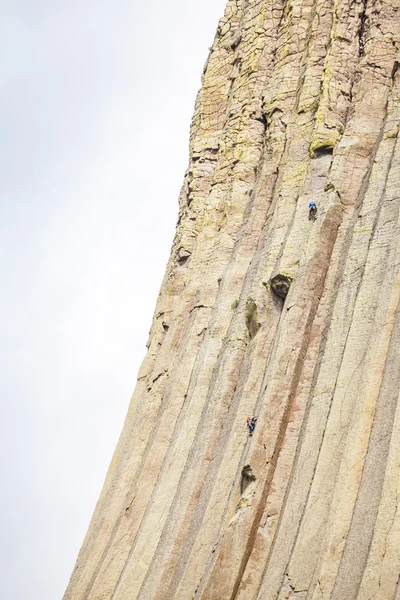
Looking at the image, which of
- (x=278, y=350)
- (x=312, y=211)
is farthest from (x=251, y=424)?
(x=312, y=211)

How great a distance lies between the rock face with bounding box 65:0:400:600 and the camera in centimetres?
2108

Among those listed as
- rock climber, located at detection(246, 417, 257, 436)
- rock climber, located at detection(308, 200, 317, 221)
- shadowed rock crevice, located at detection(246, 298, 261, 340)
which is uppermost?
rock climber, located at detection(308, 200, 317, 221)

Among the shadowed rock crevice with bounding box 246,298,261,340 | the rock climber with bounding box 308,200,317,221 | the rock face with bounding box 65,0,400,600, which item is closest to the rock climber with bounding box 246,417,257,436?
the rock face with bounding box 65,0,400,600

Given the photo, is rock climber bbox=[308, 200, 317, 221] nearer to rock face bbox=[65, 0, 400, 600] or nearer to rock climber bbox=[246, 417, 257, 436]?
rock face bbox=[65, 0, 400, 600]

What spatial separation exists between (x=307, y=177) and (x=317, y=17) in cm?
580

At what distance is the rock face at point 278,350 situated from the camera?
2108 cm

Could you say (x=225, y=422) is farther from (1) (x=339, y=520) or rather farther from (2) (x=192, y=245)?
(2) (x=192, y=245)

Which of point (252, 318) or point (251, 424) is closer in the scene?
point (251, 424)

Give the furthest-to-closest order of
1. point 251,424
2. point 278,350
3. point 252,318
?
point 252,318 < point 278,350 < point 251,424

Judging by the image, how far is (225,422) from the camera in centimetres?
2647

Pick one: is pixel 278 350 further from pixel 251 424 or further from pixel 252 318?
pixel 252 318

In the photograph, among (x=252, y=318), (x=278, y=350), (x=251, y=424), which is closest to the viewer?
(x=251, y=424)

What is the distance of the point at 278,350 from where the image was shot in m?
25.1

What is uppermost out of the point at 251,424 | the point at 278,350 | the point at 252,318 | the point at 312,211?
the point at 312,211
